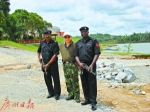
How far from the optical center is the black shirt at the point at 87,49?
629cm

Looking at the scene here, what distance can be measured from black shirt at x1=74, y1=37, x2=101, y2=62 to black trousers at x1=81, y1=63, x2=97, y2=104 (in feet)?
0.70

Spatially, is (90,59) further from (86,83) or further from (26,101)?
(26,101)

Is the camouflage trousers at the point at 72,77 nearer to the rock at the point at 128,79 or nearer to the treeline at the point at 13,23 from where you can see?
the rock at the point at 128,79

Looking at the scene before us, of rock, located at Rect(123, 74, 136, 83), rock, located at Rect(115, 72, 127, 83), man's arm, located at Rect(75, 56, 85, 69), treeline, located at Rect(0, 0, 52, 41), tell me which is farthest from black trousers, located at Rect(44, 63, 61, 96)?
treeline, located at Rect(0, 0, 52, 41)

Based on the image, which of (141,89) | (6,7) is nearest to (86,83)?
(141,89)

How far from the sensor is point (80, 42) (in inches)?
255

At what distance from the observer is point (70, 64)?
22.3ft

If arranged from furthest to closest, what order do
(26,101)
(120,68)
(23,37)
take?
(23,37)
(120,68)
(26,101)

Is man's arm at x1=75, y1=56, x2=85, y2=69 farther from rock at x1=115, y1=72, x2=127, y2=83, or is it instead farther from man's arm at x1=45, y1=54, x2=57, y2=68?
rock at x1=115, y1=72, x2=127, y2=83

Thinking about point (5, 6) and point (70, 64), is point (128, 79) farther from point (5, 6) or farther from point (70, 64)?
point (5, 6)

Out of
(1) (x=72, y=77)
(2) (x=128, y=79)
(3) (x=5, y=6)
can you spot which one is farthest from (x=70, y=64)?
(3) (x=5, y=6)

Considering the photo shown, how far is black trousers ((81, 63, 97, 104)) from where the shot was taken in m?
6.46

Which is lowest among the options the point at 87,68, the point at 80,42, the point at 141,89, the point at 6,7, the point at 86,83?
the point at 141,89

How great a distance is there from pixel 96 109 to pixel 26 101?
7.00 feet
